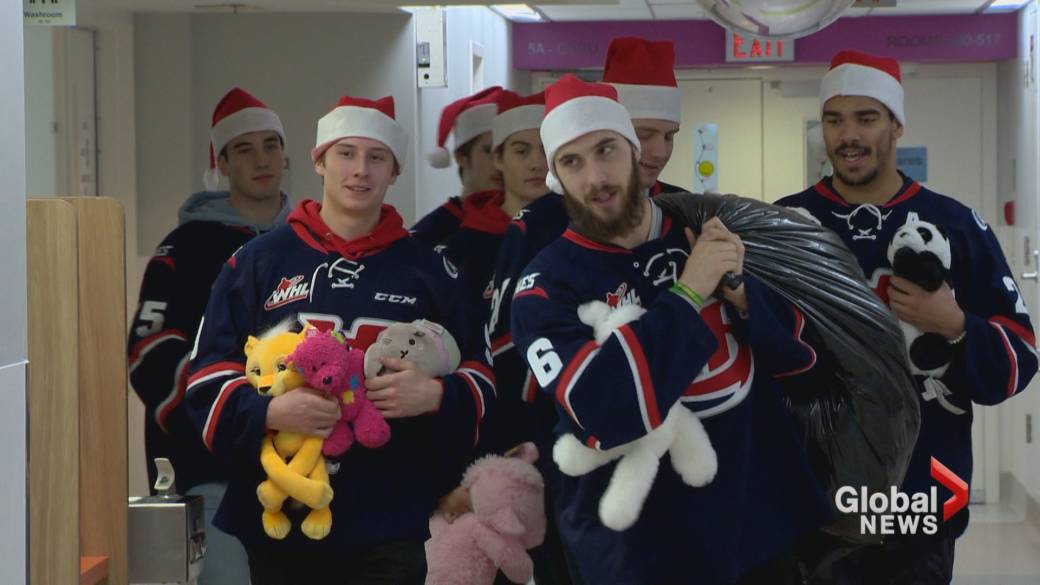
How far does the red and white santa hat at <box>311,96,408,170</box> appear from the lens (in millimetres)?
3021

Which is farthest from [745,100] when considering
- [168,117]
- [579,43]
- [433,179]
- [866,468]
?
[866,468]

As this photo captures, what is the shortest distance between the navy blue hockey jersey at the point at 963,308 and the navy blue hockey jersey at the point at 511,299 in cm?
41

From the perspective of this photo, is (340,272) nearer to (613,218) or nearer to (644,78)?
(613,218)

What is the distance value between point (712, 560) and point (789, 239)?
581 mm

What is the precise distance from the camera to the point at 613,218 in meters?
2.48

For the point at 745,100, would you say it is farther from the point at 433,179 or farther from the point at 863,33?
the point at 433,179

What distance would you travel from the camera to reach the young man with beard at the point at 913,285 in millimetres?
2957

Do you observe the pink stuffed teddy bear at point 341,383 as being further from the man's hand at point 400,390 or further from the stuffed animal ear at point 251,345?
the stuffed animal ear at point 251,345

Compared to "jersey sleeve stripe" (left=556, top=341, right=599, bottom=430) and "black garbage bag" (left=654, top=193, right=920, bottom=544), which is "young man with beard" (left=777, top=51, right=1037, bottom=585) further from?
"jersey sleeve stripe" (left=556, top=341, right=599, bottom=430)

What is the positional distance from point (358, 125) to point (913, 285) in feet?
3.81

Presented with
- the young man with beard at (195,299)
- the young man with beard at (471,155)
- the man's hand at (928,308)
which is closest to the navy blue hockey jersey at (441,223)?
the young man with beard at (471,155)

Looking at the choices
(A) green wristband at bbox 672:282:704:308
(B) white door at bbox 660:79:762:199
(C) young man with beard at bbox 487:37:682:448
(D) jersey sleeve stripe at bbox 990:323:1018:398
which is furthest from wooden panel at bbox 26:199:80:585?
(B) white door at bbox 660:79:762:199

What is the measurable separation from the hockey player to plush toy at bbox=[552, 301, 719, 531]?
1.02 metres

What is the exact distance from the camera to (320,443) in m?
2.69
